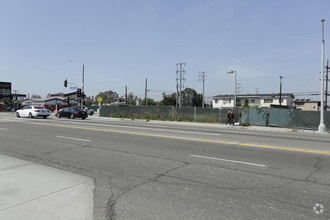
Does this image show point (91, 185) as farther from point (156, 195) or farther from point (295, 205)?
point (295, 205)

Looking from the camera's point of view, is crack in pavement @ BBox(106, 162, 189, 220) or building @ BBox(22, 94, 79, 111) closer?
crack in pavement @ BBox(106, 162, 189, 220)

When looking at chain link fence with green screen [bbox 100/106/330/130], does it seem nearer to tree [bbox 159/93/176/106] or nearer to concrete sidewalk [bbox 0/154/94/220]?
concrete sidewalk [bbox 0/154/94/220]

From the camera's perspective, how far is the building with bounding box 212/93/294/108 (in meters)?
78.6

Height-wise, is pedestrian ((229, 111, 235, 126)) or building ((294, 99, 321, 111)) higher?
building ((294, 99, 321, 111))

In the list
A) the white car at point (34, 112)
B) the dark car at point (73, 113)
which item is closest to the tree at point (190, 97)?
the dark car at point (73, 113)

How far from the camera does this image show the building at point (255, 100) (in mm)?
78619

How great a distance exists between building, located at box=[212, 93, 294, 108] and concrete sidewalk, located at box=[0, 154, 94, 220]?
78.4 metres

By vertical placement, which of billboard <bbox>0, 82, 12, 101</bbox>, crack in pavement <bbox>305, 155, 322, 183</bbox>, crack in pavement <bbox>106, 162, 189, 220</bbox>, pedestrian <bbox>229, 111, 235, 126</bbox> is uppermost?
billboard <bbox>0, 82, 12, 101</bbox>

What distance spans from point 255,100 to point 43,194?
8591 centimetres

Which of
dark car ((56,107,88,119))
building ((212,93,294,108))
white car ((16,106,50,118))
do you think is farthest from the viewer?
building ((212,93,294,108))

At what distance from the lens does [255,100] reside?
8369cm

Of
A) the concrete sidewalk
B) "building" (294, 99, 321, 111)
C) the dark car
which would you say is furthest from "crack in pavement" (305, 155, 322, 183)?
"building" (294, 99, 321, 111)

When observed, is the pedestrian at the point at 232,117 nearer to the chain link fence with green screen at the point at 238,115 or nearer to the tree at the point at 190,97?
the chain link fence with green screen at the point at 238,115

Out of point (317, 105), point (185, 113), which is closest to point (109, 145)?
point (185, 113)
